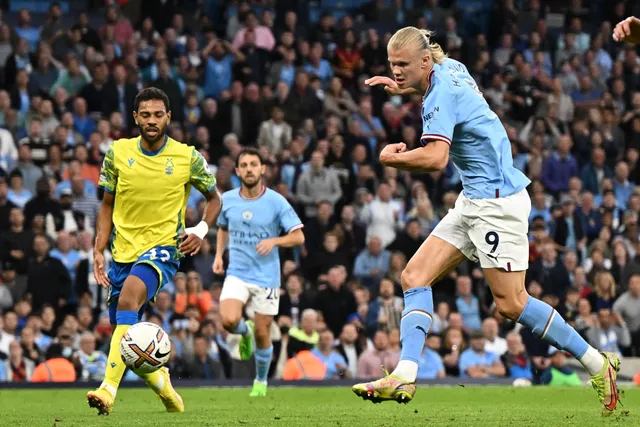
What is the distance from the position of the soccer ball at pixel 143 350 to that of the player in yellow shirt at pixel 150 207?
593 millimetres

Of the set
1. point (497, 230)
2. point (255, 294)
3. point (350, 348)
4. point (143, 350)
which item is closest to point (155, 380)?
point (143, 350)

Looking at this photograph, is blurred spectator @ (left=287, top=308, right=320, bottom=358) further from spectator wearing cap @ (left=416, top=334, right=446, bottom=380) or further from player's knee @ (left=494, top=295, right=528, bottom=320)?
player's knee @ (left=494, top=295, right=528, bottom=320)

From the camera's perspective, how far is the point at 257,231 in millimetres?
14688

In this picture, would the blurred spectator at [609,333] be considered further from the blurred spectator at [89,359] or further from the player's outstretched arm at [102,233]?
the player's outstretched arm at [102,233]

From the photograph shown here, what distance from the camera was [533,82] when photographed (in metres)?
25.6

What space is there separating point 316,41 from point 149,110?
1442cm

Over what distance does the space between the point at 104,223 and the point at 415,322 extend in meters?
3.16

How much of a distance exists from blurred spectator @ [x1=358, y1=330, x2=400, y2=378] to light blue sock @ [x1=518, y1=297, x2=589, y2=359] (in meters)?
8.28

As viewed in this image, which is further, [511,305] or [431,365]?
[431,365]

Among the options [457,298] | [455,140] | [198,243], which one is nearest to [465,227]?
[455,140]

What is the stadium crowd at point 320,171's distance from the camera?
705 inches

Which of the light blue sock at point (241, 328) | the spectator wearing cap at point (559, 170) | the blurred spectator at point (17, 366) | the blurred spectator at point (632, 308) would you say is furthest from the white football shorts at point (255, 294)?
the spectator wearing cap at point (559, 170)

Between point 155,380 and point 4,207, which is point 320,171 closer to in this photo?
point 4,207

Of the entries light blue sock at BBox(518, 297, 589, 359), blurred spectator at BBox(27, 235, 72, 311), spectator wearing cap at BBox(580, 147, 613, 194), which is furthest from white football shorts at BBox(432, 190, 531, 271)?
spectator wearing cap at BBox(580, 147, 613, 194)
